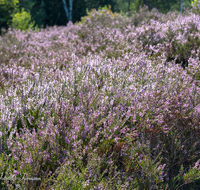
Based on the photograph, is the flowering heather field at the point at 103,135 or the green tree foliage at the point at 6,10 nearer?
the flowering heather field at the point at 103,135

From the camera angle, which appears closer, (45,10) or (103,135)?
(103,135)

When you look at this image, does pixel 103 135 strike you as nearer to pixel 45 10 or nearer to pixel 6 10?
pixel 6 10

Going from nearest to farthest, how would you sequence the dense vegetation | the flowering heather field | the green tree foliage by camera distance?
the flowering heather field, the green tree foliage, the dense vegetation

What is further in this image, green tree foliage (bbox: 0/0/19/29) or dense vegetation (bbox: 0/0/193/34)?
dense vegetation (bbox: 0/0/193/34)

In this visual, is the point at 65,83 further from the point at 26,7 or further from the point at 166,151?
the point at 26,7

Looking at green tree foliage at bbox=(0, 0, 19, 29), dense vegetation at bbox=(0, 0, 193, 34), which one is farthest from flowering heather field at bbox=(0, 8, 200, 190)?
green tree foliage at bbox=(0, 0, 19, 29)

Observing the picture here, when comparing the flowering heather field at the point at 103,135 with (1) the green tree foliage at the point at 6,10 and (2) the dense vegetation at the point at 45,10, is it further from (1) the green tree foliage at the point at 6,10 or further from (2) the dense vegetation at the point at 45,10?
(1) the green tree foliage at the point at 6,10

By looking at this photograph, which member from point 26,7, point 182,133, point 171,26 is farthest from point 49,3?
point 182,133

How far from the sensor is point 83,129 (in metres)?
1.93

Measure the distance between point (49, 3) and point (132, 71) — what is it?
2132cm

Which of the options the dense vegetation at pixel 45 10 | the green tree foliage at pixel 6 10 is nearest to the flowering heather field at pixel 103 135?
the dense vegetation at pixel 45 10

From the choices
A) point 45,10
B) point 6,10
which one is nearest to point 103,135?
point 6,10

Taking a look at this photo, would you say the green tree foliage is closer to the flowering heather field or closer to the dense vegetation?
the dense vegetation

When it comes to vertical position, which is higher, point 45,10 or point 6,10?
point 45,10
